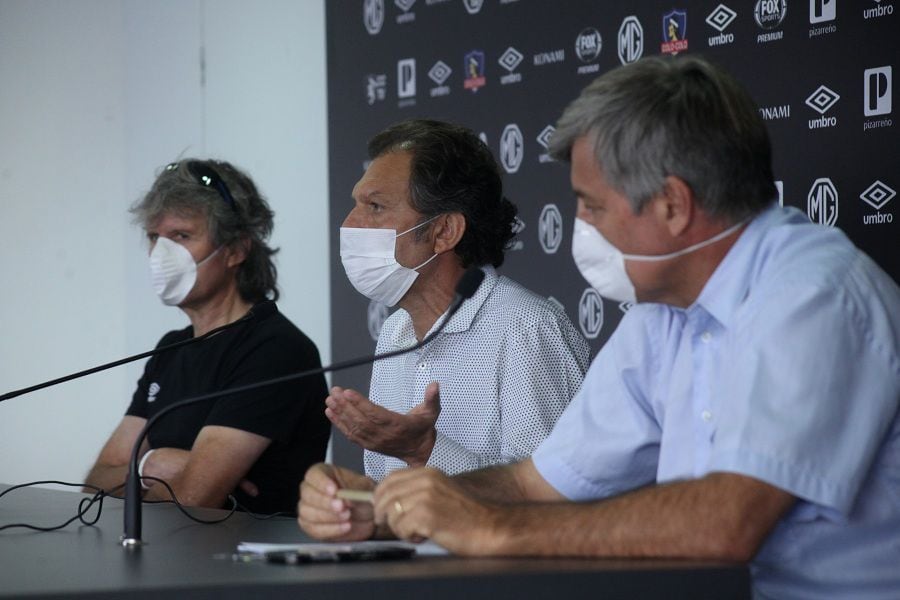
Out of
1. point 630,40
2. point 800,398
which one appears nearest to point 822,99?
point 630,40

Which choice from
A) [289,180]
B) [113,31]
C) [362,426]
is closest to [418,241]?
[362,426]

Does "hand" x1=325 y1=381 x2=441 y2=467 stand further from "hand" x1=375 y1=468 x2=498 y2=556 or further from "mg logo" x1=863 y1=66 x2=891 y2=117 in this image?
"mg logo" x1=863 y1=66 x2=891 y2=117

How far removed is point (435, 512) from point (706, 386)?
1.45ft

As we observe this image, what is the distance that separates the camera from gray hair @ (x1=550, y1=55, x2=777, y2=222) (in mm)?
1579

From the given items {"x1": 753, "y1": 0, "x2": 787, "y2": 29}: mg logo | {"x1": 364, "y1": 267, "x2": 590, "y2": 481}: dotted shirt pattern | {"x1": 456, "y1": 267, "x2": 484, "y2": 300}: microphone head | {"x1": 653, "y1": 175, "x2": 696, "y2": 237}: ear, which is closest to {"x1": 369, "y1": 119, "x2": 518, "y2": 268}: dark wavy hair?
{"x1": 364, "y1": 267, "x2": 590, "y2": 481}: dotted shirt pattern

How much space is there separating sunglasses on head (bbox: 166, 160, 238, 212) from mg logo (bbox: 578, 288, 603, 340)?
1031 mm

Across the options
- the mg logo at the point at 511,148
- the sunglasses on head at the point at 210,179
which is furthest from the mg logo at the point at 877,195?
the sunglasses on head at the point at 210,179

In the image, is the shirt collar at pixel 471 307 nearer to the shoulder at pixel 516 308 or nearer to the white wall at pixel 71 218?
the shoulder at pixel 516 308

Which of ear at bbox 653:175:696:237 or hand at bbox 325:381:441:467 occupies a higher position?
ear at bbox 653:175:696:237

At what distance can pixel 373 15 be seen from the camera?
4121mm

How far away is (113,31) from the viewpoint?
5.26 m

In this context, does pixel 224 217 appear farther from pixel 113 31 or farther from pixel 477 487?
pixel 113 31

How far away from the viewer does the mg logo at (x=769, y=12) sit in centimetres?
293

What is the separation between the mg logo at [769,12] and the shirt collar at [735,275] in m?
1.46
